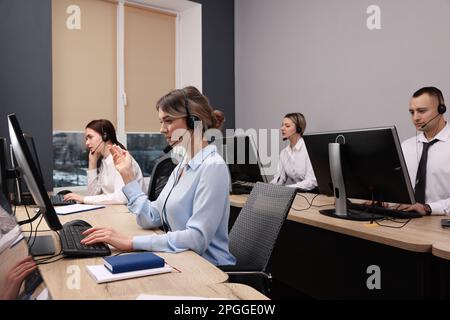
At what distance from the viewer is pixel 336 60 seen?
3553mm

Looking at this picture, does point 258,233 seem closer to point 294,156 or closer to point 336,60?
point 294,156

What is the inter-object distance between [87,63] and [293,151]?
7.50ft

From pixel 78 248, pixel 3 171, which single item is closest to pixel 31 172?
pixel 78 248

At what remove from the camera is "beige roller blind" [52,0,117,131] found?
379cm

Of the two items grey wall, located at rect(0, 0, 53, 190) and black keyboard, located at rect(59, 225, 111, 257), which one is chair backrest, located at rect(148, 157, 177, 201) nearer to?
black keyboard, located at rect(59, 225, 111, 257)

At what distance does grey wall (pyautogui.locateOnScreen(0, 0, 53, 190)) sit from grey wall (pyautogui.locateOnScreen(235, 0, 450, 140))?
2.20 meters

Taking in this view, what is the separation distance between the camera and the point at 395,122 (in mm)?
3107

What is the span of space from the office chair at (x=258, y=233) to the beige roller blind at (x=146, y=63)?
9.65 ft

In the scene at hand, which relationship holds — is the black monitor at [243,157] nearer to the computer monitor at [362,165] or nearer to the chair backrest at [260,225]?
the computer monitor at [362,165]

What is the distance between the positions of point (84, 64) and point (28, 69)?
0.68m

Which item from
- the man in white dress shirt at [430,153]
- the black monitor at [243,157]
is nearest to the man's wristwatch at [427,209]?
the man in white dress shirt at [430,153]

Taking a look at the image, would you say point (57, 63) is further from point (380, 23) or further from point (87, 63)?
point (380, 23)

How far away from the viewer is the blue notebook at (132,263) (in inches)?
40.0
